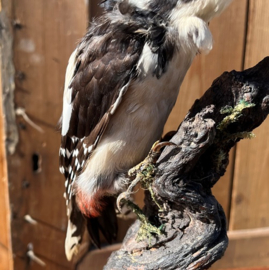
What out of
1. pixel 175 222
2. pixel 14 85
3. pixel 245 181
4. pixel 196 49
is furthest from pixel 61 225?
pixel 196 49

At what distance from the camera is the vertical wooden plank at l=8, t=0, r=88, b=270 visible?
1149 mm

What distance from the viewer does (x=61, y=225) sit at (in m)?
1.38

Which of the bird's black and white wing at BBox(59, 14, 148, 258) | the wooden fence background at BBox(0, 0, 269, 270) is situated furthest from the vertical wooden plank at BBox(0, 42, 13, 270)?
the bird's black and white wing at BBox(59, 14, 148, 258)

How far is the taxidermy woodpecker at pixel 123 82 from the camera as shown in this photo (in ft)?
2.37

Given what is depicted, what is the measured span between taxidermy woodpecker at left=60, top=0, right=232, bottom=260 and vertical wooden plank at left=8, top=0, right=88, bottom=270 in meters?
0.31

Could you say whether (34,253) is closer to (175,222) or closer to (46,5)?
(175,222)

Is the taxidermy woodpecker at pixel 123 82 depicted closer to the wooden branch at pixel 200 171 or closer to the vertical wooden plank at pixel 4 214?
the wooden branch at pixel 200 171

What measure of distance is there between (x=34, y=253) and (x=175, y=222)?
801 millimetres

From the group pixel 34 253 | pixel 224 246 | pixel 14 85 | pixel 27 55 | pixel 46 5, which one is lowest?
pixel 34 253

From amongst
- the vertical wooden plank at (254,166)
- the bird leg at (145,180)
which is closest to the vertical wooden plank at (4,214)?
the bird leg at (145,180)

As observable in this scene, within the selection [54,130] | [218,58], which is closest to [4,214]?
[54,130]

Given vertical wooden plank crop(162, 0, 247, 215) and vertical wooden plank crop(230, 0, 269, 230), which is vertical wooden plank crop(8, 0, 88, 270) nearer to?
vertical wooden plank crop(162, 0, 247, 215)

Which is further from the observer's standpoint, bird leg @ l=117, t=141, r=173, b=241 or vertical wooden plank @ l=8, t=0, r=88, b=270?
vertical wooden plank @ l=8, t=0, r=88, b=270

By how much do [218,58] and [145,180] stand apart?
0.70 metres
